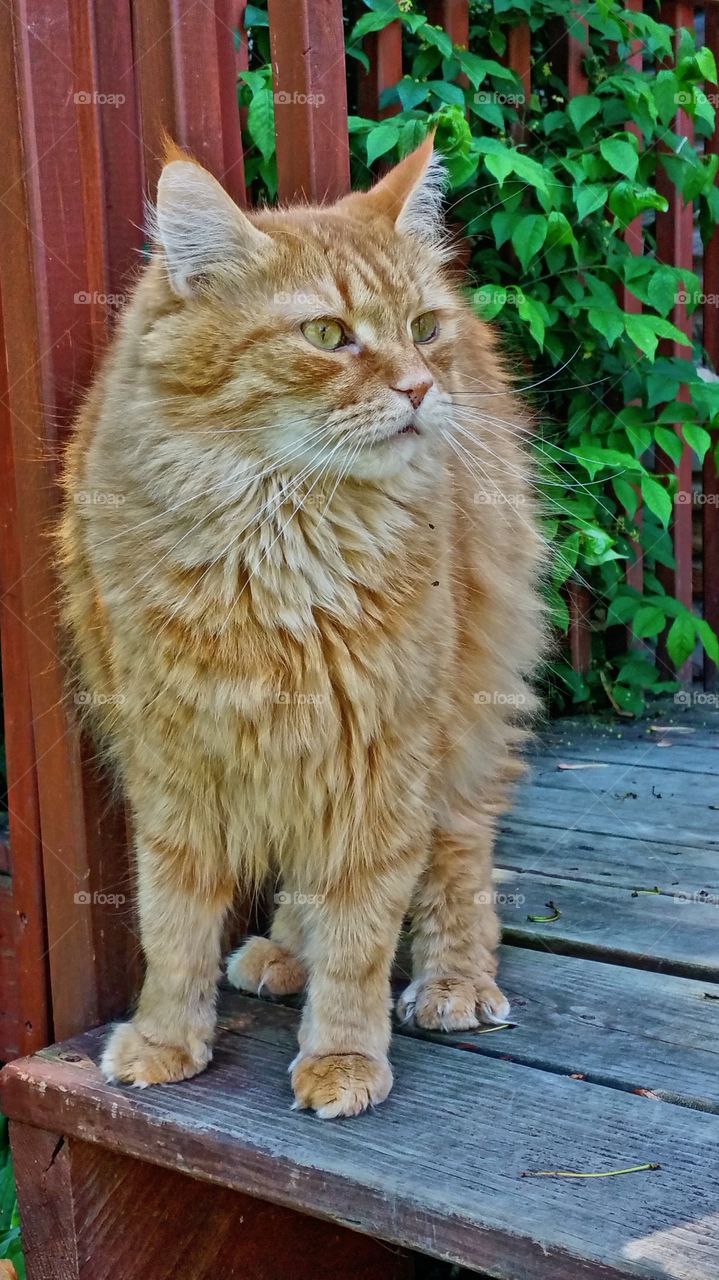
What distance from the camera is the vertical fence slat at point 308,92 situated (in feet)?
7.82

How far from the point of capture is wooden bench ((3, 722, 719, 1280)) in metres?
1.54

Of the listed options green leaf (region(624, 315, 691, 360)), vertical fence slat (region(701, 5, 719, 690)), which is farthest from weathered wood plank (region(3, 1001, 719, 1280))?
vertical fence slat (region(701, 5, 719, 690))

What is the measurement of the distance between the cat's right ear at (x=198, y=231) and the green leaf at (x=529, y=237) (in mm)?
1806

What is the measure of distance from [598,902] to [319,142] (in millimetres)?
1768

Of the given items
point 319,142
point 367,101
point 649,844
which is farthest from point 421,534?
point 367,101

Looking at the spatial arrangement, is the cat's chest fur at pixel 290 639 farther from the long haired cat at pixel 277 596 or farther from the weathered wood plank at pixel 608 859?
the weathered wood plank at pixel 608 859

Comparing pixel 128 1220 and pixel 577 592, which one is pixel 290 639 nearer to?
pixel 128 1220

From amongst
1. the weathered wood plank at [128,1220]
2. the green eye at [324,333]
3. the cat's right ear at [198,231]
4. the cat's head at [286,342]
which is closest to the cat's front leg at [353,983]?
the weathered wood plank at [128,1220]

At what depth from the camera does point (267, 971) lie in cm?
232

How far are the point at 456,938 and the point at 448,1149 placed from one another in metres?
0.62

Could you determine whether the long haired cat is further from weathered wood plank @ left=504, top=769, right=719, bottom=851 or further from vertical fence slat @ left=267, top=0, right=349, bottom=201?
weathered wood plank @ left=504, top=769, right=719, bottom=851

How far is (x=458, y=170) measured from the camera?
3.29m

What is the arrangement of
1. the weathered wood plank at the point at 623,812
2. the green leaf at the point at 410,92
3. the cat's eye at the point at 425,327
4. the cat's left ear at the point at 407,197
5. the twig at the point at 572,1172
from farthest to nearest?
the green leaf at the point at 410,92 → the weathered wood plank at the point at 623,812 → the cat's left ear at the point at 407,197 → the cat's eye at the point at 425,327 → the twig at the point at 572,1172

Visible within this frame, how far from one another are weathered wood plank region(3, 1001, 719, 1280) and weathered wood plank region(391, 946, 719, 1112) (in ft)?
0.18
